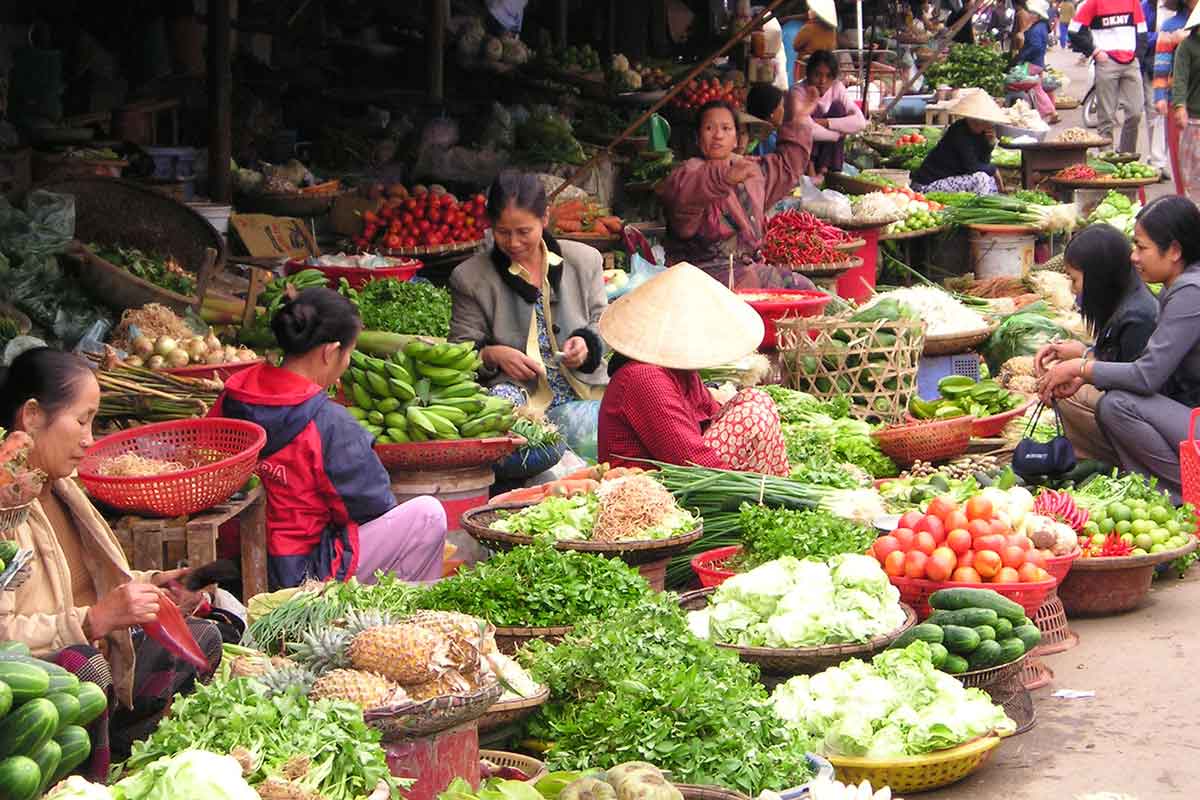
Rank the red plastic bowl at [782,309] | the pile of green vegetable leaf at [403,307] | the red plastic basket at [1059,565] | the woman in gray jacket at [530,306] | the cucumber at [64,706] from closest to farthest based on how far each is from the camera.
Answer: the cucumber at [64,706]
the red plastic basket at [1059,565]
the woman in gray jacket at [530,306]
the pile of green vegetable leaf at [403,307]
the red plastic bowl at [782,309]

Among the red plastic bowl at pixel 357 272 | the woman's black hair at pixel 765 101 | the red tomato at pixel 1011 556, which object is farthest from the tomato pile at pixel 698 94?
the red tomato at pixel 1011 556

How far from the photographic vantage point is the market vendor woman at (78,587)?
10.8 feet

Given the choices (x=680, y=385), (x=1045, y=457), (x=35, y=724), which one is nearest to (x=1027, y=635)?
(x=680, y=385)

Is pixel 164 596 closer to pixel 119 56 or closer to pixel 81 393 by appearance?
pixel 81 393

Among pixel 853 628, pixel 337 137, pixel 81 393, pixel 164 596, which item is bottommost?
pixel 853 628

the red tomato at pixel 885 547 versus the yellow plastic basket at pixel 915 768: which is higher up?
the red tomato at pixel 885 547

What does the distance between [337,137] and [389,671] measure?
7042 millimetres

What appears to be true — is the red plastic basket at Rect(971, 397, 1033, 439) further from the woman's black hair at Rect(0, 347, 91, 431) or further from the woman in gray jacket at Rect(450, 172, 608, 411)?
the woman's black hair at Rect(0, 347, 91, 431)

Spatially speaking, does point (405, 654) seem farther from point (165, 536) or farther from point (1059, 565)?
point (1059, 565)

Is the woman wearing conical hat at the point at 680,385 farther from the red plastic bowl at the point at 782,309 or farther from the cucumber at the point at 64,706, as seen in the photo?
the cucumber at the point at 64,706

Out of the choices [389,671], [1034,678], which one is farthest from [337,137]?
[389,671]

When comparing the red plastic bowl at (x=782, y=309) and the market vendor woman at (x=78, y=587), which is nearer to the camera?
the market vendor woman at (x=78, y=587)

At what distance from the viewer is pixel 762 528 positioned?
5.04 metres

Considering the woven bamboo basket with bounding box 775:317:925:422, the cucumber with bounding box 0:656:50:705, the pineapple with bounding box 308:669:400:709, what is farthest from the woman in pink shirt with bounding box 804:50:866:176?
the cucumber with bounding box 0:656:50:705
